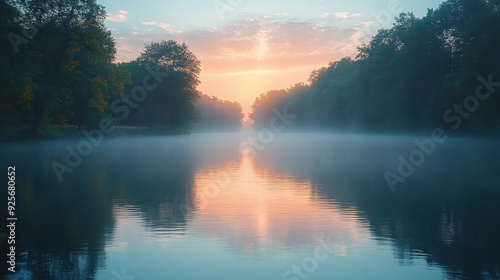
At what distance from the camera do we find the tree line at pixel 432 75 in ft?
193

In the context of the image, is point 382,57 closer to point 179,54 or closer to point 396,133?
point 396,133

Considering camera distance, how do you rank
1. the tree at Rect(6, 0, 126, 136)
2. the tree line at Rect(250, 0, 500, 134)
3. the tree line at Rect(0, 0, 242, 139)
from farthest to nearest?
the tree line at Rect(250, 0, 500, 134)
the tree at Rect(6, 0, 126, 136)
the tree line at Rect(0, 0, 242, 139)

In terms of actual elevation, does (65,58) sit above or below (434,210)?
above

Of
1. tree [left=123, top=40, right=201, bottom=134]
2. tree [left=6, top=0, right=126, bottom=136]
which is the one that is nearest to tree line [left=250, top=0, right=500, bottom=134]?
tree [left=123, top=40, right=201, bottom=134]

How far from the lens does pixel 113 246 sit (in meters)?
9.82

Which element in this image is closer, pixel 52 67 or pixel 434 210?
pixel 434 210

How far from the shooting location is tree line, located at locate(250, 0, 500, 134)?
193 ft

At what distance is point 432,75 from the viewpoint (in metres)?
83.8

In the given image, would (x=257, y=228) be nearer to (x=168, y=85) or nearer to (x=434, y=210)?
(x=434, y=210)

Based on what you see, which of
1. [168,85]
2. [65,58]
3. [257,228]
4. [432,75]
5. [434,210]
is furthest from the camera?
[168,85]

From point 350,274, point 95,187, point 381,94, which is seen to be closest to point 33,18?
point 95,187

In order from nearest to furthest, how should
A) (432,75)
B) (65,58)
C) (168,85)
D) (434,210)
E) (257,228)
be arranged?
(257,228) → (434,210) → (65,58) → (432,75) → (168,85)

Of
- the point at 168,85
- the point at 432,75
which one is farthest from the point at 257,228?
the point at 168,85

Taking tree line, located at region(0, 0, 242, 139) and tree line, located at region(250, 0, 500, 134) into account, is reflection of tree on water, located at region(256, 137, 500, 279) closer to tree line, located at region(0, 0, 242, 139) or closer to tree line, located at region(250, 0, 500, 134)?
tree line, located at region(0, 0, 242, 139)
